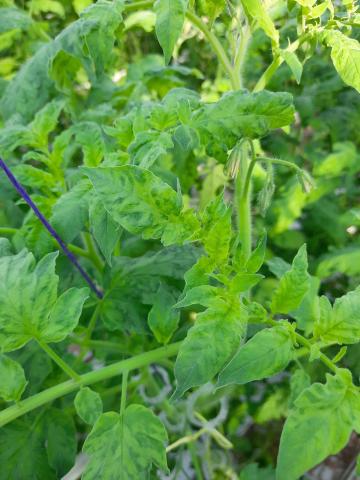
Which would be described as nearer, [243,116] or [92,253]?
[243,116]

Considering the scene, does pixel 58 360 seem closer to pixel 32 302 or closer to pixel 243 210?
pixel 32 302

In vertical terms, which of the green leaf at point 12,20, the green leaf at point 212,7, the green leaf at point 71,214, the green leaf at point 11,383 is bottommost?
the green leaf at point 11,383

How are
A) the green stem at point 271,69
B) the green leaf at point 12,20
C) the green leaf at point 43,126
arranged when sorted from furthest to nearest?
the green leaf at point 12,20
the green leaf at point 43,126
the green stem at point 271,69

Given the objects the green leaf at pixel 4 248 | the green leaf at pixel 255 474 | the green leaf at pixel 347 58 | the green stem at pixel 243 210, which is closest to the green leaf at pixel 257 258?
the green stem at pixel 243 210

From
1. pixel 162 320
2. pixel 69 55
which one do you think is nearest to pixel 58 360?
pixel 162 320

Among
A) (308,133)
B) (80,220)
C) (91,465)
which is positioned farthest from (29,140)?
(308,133)

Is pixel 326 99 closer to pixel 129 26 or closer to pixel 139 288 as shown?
pixel 129 26

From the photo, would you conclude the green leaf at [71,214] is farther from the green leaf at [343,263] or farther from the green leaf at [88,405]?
the green leaf at [343,263]
